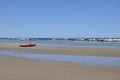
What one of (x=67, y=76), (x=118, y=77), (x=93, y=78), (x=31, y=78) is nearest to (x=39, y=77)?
(x=31, y=78)

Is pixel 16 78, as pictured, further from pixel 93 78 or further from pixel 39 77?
pixel 93 78

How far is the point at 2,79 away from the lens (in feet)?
41.2

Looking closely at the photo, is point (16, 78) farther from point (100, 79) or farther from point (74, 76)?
point (100, 79)

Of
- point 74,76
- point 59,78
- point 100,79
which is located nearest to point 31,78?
point 59,78

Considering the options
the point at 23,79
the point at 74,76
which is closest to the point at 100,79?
the point at 74,76

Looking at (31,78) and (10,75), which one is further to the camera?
(10,75)

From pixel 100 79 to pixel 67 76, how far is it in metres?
1.76

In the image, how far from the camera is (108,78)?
13.2m

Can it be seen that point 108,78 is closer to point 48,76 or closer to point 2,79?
point 48,76

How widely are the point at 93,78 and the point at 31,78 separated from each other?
302 cm

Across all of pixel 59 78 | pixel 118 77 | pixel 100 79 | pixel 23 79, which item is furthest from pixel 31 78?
pixel 118 77

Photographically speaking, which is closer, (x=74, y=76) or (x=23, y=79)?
(x=23, y=79)

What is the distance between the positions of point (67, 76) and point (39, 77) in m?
1.47

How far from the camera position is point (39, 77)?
13.3m
